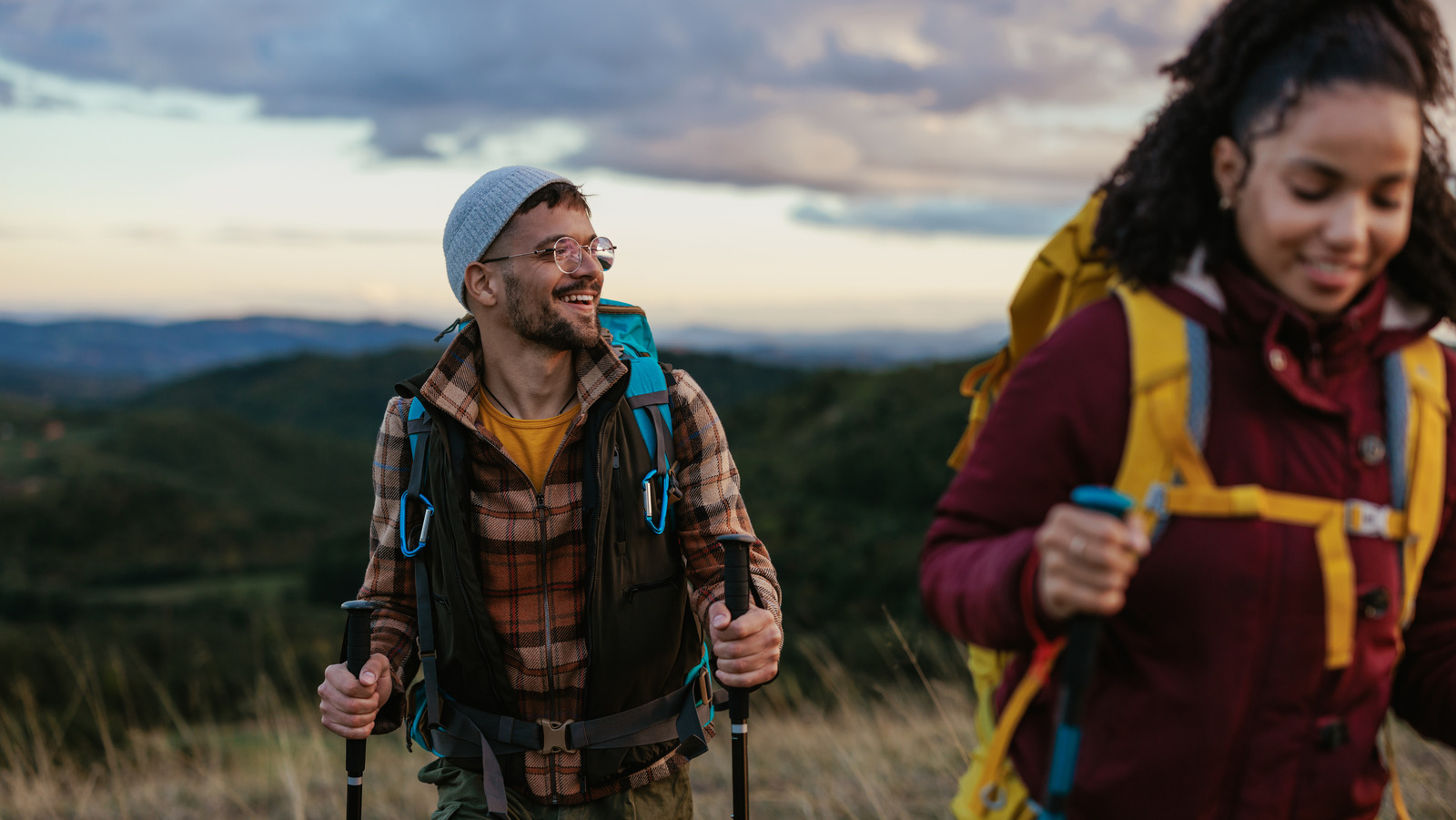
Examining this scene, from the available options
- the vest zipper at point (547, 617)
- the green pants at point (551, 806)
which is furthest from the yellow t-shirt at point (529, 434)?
the green pants at point (551, 806)

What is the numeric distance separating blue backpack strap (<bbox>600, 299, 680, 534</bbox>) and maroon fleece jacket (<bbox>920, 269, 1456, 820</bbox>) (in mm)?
1390

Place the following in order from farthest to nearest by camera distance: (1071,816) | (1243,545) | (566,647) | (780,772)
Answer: (780,772) < (566,647) < (1071,816) < (1243,545)

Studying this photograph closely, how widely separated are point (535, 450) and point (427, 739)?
87cm

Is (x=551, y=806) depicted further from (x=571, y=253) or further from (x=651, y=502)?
(x=571, y=253)

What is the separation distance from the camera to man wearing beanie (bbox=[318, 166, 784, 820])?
2.80 meters

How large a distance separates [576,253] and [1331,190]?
2167 mm

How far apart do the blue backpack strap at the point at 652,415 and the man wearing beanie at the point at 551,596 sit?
26 millimetres

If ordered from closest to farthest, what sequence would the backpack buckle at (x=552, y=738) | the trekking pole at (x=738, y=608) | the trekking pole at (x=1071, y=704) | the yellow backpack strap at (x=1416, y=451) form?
the trekking pole at (x=1071, y=704), the yellow backpack strap at (x=1416, y=451), the trekking pole at (x=738, y=608), the backpack buckle at (x=552, y=738)

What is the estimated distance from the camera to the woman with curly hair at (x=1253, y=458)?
1442 mm

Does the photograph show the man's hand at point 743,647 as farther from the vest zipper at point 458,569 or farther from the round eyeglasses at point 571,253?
the round eyeglasses at point 571,253

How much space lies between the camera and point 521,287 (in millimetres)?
3145

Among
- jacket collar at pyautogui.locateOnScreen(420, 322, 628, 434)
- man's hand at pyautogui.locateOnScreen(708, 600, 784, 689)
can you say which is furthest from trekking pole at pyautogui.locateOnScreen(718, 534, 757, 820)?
jacket collar at pyautogui.locateOnScreen(420, 322, 628, 434)

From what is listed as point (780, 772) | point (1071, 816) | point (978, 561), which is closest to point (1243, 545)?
point (978, 561)

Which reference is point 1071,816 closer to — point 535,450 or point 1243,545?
point 1243,545
